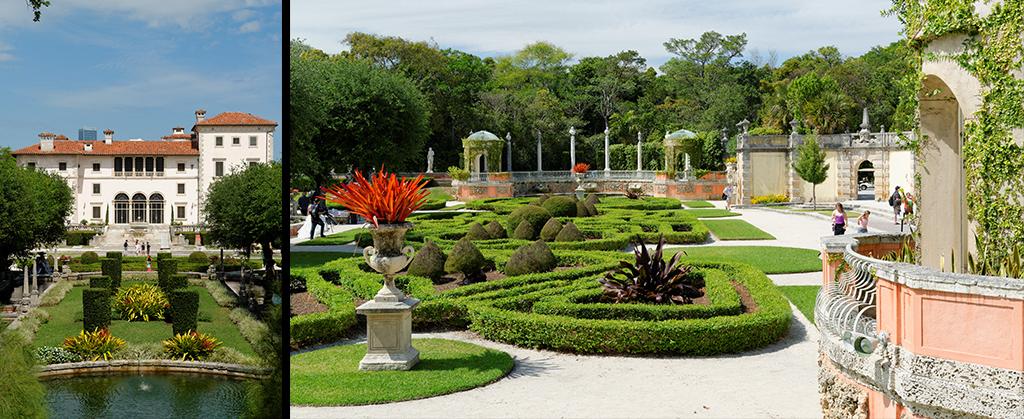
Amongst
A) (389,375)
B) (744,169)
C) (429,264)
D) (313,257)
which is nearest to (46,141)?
(389,375)

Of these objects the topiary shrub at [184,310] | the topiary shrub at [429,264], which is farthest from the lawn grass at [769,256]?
the topiary shrub at [184,310]

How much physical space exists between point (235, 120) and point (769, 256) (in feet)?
50.9

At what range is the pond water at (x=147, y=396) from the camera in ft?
24.5

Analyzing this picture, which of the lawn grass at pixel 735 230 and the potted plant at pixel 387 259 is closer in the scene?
the potted plant at pixel 387 259

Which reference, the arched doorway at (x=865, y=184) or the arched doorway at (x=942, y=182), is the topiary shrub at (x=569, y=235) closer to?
the arched doorway at (x=942, y=182)

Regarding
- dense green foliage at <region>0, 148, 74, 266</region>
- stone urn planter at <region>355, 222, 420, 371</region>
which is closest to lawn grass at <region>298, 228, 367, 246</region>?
stone urn planter at <region>355, 222, 420, 371</region>

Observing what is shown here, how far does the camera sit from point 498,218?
3172 centimetres

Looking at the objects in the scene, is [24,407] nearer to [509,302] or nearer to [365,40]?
[509,302]

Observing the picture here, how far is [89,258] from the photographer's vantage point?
8234mm

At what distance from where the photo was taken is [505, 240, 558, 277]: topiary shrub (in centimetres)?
1628

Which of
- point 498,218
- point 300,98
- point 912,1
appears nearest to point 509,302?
point 912,1

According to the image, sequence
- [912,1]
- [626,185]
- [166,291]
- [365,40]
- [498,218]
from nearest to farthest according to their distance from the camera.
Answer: [166,291], [912,1], [498,218], [626,185], [365,40]

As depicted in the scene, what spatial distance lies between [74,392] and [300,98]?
982 inches

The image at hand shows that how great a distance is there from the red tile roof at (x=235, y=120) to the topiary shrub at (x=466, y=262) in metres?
Answer: 8.30
